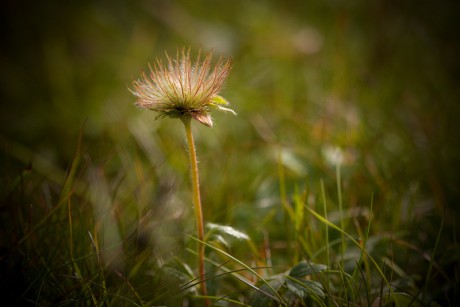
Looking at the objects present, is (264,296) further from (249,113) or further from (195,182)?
(249,113)

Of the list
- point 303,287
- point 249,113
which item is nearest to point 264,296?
point 303,287

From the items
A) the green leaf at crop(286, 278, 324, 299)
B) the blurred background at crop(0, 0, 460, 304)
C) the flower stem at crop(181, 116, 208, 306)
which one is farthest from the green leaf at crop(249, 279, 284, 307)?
the blurred background at crop(0, 0, 460, 304)

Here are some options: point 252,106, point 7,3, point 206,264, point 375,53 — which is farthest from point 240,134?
point 7,3

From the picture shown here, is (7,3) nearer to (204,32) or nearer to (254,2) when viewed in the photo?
(204,32)

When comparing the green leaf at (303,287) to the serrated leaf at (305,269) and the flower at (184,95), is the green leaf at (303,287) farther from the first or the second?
the flower at (184,95)

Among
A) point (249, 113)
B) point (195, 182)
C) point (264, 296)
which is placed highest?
point (249, 113)

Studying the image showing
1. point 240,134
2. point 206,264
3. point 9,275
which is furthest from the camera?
point 240,134

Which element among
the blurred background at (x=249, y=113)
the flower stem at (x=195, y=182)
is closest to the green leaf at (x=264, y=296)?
the flower stem at (x=195, y=182)

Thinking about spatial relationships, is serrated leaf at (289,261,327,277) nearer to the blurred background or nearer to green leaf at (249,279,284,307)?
green leaf at (249,279,284,307)
